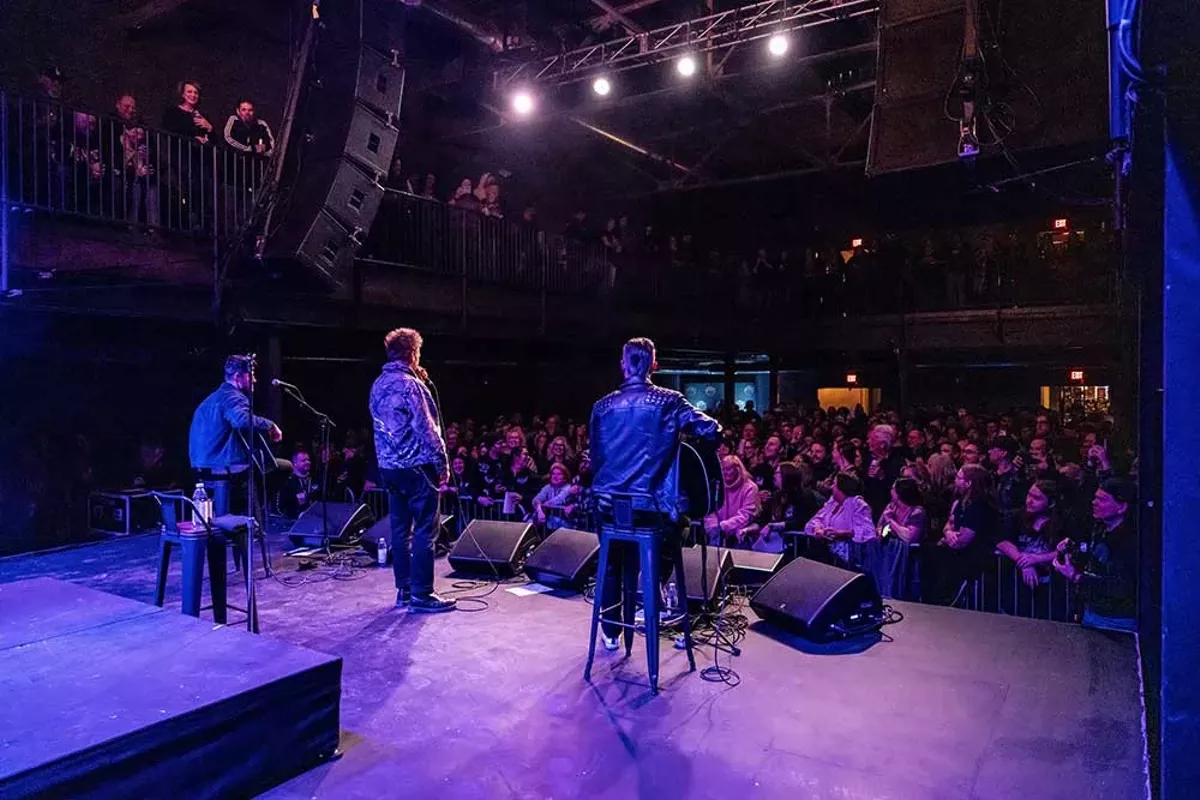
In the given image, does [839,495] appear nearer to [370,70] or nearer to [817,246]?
[370,70]

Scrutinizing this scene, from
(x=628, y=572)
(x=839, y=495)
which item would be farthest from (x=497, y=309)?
(x=628, y=572)

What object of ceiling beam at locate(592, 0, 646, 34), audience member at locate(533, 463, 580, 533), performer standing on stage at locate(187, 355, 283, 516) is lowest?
audience member at locate(533, 463, 580, 533)

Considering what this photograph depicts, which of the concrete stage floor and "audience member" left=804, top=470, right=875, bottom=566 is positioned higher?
"audience member" left=804, top=470, right=875, bottom=566

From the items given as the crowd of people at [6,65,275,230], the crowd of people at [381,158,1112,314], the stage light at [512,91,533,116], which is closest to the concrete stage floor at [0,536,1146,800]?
the crowd of people at [6,65,275,230]

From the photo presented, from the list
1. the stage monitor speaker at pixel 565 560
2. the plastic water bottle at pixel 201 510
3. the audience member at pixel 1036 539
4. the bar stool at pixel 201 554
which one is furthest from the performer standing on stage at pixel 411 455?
the audience member at pixel 1036 539

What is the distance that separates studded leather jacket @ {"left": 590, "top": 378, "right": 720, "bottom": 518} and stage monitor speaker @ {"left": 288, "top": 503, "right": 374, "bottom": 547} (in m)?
3.62

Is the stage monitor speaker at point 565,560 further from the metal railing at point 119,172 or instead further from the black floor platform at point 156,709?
the metal railing at point 119,172

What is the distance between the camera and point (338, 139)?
6.64m

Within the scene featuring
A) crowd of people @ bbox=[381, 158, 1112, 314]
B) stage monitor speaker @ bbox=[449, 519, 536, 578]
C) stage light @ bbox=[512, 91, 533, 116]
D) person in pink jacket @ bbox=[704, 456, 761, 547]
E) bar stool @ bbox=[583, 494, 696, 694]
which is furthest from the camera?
crowd of people @ bbox=[381, 158, 1112, 314]

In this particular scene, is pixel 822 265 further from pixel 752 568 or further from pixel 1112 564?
pixel 1112 564

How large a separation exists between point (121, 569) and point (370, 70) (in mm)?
4521

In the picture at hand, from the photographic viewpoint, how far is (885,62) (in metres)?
4.82

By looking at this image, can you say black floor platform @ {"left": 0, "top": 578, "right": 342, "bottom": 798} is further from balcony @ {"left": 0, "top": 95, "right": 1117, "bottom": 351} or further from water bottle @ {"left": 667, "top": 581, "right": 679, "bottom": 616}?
balcony @ {"left": 0, "top": 95, "right": 1117, "bottom": 351}

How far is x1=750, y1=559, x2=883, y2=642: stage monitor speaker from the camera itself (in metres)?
4.12
